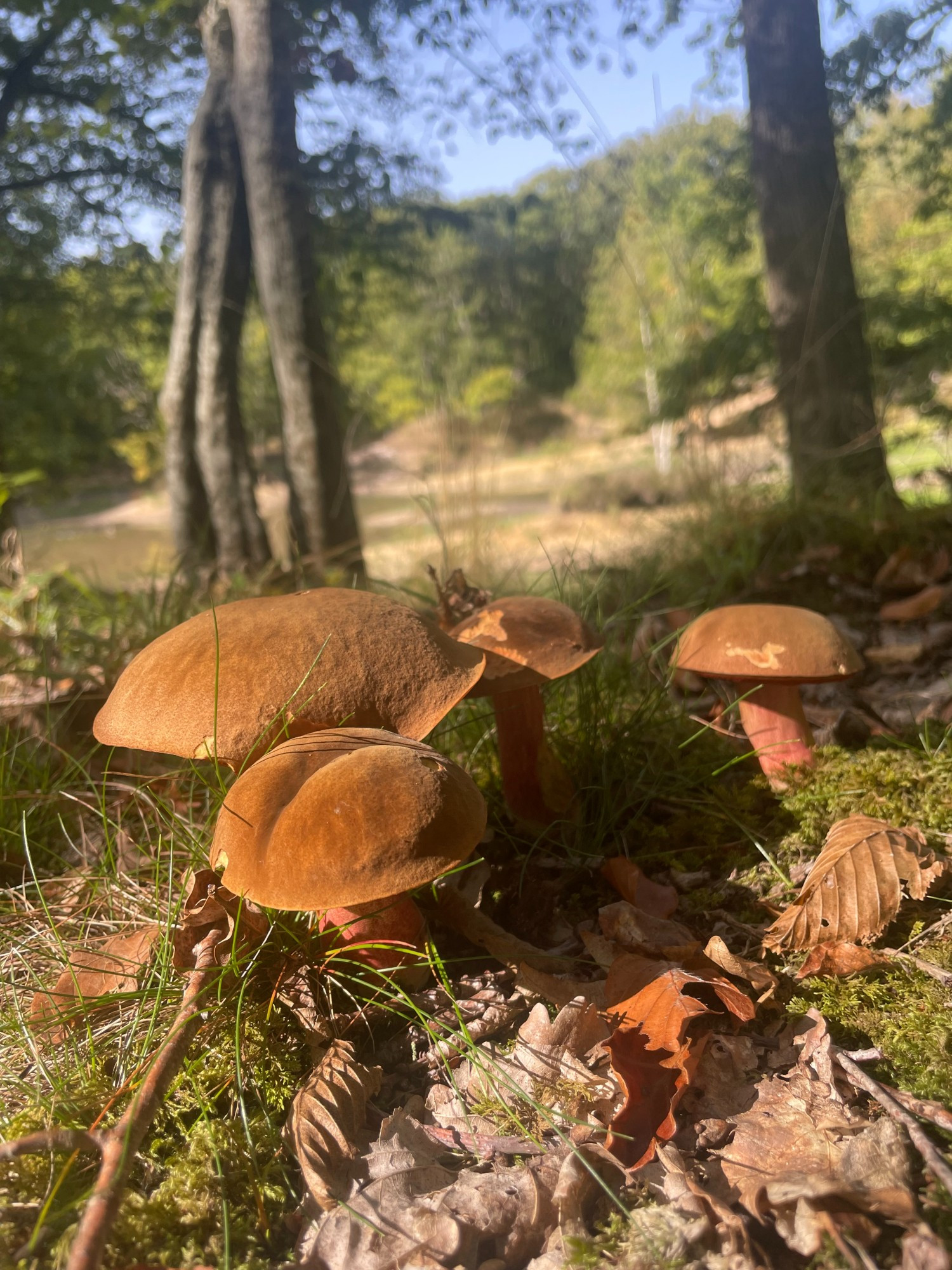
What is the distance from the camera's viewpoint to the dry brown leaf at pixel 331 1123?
1.13 m

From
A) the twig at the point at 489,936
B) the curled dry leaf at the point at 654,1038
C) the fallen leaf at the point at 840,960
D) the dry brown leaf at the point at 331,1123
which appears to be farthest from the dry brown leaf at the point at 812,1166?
the dry brown leaf at the point at 331,1123

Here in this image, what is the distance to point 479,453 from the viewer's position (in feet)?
14.7

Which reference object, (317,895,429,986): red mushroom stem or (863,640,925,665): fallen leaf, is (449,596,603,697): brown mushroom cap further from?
(863,640,925,665): fallen leaf

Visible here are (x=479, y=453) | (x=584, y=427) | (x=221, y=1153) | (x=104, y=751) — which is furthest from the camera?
(x=584, y=427)

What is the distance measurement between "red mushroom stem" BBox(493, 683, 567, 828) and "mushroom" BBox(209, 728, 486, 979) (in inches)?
22.7

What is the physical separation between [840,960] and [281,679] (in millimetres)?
1174

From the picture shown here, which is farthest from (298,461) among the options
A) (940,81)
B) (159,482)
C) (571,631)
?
(159,482)

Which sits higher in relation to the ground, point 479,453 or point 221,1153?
point 479,453

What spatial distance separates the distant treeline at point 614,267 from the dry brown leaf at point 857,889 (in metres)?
A: 3.24

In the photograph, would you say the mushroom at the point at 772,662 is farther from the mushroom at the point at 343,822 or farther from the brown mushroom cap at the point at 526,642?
the mushroom at the point at 343,822

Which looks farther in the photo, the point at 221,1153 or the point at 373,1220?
the point at 221,1153

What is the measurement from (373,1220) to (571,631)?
112 cm

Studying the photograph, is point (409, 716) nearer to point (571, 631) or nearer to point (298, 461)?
point (571, 631)

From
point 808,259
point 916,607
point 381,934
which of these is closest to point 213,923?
point 381,934
